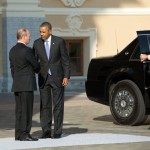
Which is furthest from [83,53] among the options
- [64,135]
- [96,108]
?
[64,135]

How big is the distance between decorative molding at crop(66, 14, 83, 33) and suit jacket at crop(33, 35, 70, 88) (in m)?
13.7

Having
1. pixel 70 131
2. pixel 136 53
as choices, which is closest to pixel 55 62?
pixel 70 131

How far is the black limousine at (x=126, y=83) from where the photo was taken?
42.5 ft

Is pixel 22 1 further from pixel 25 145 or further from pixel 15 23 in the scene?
pixel 25 145

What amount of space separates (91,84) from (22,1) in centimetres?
999

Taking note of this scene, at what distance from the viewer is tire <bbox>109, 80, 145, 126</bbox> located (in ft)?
42.6

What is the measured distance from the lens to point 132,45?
532 inches

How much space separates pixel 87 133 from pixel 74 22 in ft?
43.7

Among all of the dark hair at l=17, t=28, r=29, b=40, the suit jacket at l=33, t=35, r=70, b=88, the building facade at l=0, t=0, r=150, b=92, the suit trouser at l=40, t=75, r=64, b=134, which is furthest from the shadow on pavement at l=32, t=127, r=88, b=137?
the building facade at l=0, t=0, r=150, b=92

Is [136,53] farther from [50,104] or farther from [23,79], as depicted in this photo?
[23,79]

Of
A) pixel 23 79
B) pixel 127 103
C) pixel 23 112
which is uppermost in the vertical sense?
pixel 23 79

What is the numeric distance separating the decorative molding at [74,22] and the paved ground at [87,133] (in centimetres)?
769

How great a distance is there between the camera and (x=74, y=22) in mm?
24594

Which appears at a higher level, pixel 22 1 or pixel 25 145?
pixel 22 1
